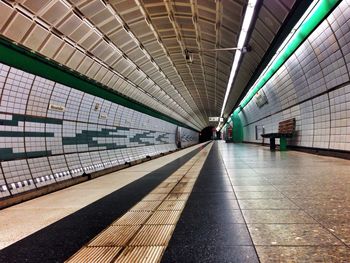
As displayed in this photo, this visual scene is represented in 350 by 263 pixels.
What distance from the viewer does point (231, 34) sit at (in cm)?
1141

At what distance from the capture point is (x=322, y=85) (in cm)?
1209

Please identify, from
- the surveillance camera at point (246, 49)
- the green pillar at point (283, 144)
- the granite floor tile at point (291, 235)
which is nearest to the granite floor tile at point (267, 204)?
the granite floor tile at point (291, 235)

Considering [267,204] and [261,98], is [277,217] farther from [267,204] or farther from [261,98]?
[261,98]

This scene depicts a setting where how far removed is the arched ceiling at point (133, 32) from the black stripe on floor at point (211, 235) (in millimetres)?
5441

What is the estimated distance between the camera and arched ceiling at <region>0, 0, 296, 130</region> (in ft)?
24.2

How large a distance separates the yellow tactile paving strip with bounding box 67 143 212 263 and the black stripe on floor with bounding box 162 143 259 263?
13 cm

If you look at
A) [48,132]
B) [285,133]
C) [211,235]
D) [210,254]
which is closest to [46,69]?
[48,132]

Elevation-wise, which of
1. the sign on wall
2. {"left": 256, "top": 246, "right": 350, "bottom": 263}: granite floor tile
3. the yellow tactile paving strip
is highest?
the sign on wall

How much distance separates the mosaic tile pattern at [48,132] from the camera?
6.65m

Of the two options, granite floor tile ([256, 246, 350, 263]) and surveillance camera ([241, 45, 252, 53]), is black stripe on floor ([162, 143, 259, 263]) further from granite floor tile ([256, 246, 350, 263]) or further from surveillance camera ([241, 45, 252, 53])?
surveillance camera ([241, 45, 252, 53])

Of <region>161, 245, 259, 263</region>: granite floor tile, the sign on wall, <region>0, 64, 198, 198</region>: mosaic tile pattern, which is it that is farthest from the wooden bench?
<region>161, 245, 259, 263</region>: granite floor tile

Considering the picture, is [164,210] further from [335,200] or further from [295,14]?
[295,14]

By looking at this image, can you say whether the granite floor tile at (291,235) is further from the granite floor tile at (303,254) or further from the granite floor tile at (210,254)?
the granite floor tile at (210,254)

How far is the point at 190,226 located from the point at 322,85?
35.6 feet
